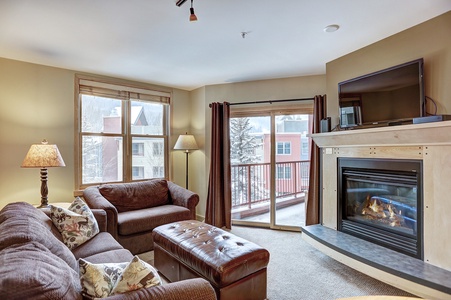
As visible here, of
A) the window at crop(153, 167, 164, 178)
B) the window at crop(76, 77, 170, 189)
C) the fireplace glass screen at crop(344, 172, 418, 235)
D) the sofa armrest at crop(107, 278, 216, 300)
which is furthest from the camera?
the window at crop(153, 167, 164, 178)

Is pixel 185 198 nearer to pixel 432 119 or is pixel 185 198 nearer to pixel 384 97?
pixel 384 97

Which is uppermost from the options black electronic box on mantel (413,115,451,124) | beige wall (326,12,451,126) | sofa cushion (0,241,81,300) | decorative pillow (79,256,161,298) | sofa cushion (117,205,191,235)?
beige wall (326,12,451,126)

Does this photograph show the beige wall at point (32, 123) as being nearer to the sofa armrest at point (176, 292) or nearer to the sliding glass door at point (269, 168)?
the sliding glass door at point (269, 168)

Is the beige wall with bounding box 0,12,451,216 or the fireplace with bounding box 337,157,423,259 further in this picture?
the beige wall with bounding box 0,12,451,216

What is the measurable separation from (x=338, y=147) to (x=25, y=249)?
10.1 feet

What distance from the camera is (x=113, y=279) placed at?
4.01ft

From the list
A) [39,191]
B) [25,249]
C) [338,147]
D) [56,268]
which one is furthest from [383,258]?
[39,191]

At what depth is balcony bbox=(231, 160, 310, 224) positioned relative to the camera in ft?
13.5

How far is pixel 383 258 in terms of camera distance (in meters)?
2.29

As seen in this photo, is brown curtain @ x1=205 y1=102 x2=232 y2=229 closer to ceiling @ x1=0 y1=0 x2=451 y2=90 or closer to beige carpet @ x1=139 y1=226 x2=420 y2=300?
ceiling @ x1=0 y1=0 x2=451 y2=90

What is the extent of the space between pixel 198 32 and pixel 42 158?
89.5 inches

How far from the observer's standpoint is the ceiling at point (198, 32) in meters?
1.98

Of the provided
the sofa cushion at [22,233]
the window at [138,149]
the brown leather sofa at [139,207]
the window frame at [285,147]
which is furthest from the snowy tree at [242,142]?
the sofa cushion at [22,233]

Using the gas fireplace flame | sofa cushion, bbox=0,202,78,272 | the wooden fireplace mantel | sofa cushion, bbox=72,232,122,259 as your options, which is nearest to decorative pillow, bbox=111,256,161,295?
sofa cushion, bbox=0,202,78,272
